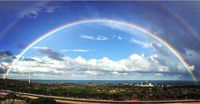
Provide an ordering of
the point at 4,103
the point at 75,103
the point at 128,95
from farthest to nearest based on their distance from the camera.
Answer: the point at 128,95
the point at 75,103
the point at 4,103

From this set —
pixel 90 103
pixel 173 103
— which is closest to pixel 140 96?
pixel 173 103

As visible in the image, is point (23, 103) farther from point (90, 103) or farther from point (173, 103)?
point (173, 103)

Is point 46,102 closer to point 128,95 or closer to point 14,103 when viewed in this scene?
point 14,103

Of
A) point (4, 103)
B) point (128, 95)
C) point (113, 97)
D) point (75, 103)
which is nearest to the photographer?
point (4, 103)

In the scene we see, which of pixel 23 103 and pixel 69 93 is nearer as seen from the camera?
pixel 23 103

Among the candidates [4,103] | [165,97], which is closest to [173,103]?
[165,97]

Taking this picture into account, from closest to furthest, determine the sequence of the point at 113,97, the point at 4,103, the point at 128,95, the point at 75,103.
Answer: the point at 4,103 → the point at 75,103 → the point at 113,97 → the point at 128,95

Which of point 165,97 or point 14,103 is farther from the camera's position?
point 165,97

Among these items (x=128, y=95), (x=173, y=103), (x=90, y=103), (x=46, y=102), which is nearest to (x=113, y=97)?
(x=128, y=95)
